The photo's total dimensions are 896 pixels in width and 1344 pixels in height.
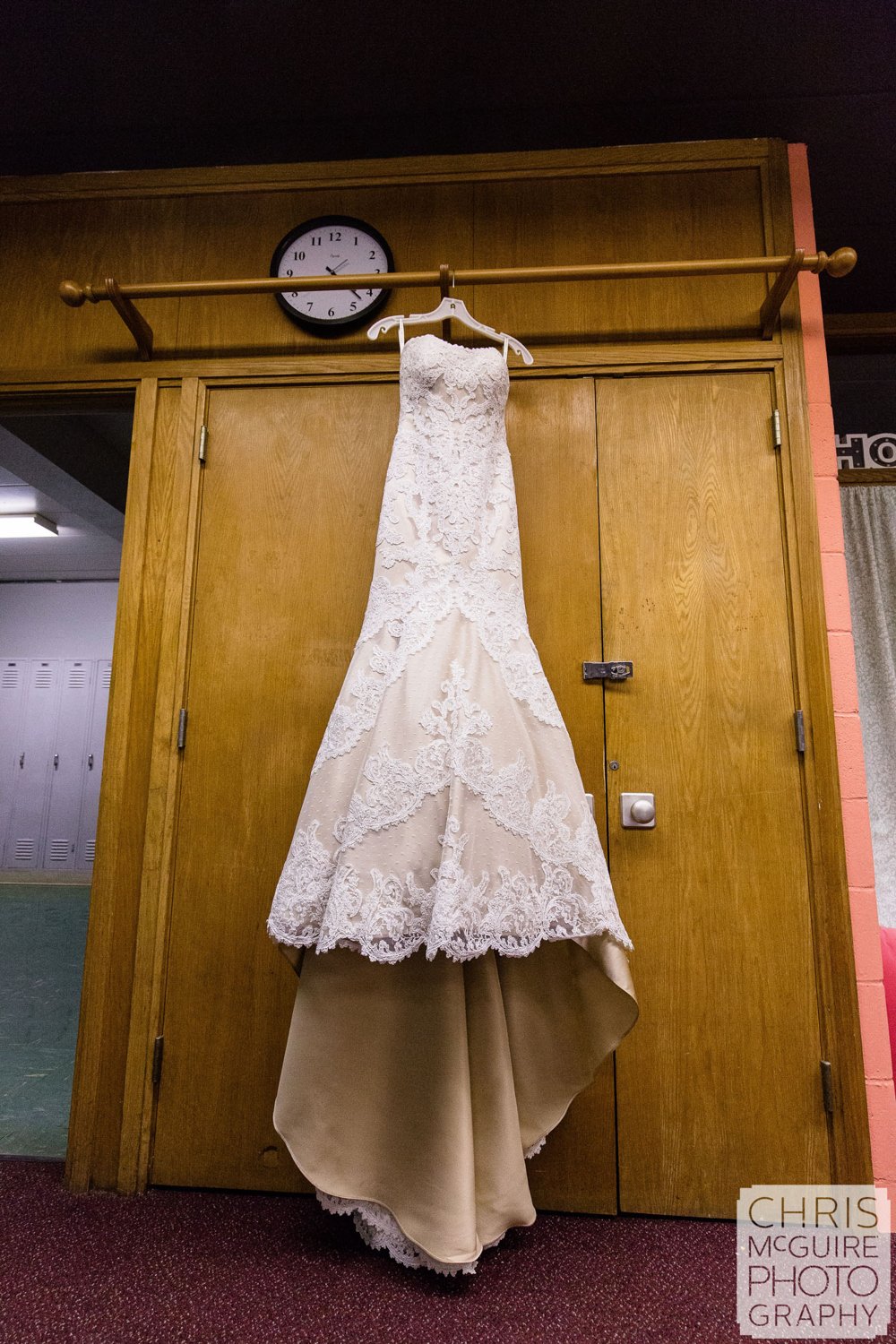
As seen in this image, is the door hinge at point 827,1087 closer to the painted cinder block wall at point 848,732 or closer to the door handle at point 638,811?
the painted cinder block wall at point 848,732

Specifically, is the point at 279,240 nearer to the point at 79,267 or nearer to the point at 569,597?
the point at 79,267

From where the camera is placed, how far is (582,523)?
1927mm

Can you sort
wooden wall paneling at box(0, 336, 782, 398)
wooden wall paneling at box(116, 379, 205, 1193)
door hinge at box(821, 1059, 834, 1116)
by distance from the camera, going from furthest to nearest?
wooden wall paneling at box(0, 336, 782, 398)
wooden wall paneling at box(116, 379, 205, 1193)
door hinge at box(821, 1059, 834, 1116)

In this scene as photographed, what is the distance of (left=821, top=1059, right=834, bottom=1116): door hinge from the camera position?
163 centimetres

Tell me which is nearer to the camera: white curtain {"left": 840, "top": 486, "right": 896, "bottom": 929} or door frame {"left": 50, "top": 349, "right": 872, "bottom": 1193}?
door frame {"left": 50, "top": 349, "right": 872, "bottom": 1193}

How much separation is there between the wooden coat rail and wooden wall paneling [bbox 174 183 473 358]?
7.9 inches

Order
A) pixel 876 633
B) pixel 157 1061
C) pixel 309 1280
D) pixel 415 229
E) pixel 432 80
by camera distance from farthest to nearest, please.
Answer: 1. pixel 876 633
2. pixel 415 229
3. pixel 432 80
4. pixel 157 1061
5. pixel 309 1280

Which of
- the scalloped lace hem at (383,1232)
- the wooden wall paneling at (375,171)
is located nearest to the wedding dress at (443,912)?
the scalloped lace hem at (383,1232)

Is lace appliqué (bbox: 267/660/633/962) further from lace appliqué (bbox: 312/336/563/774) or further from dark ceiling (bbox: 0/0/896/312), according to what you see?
dark ceiling (bbox: 0/0/896/312)

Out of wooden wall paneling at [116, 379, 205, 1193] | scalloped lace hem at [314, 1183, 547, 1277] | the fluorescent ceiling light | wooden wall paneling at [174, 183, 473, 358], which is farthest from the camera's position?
the fluorescent ceiling light

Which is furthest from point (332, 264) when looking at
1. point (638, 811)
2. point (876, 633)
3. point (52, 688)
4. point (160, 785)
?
point (52, 688)

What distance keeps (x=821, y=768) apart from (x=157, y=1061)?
5.83 ft

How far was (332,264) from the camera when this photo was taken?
2109 millimetres

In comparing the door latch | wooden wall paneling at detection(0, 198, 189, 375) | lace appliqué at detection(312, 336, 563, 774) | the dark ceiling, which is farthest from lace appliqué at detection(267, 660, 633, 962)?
the dark ceiling
